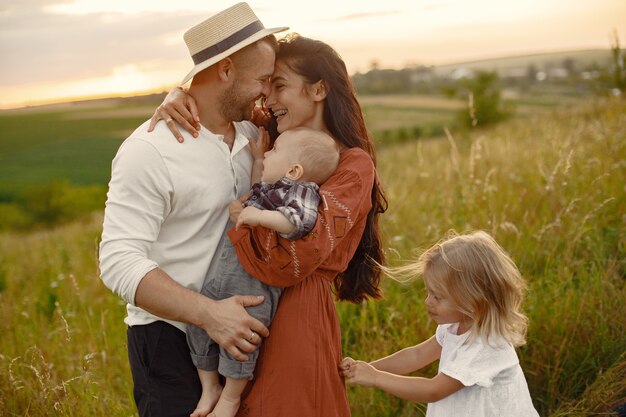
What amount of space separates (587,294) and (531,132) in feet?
23.4

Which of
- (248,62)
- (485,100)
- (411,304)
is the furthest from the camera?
(485,100)

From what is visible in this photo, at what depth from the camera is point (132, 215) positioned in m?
2.63

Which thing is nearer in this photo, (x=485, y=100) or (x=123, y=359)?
(x=123, y=359)

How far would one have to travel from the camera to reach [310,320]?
2676 mm

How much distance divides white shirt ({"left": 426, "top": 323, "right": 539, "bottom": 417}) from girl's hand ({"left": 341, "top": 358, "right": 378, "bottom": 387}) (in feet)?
0.95

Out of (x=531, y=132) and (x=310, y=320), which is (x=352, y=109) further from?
(x=531, y=132)

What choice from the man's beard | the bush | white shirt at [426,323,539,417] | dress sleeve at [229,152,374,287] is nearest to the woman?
dress sleeve at [229,152,374,287]

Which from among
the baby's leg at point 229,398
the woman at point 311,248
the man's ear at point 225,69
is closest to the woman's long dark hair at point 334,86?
the woman at point 311,248

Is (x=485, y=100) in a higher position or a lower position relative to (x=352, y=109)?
lower

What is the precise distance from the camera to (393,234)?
5.87 m

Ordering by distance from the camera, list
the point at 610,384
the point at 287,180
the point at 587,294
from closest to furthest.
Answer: the point at 287,180, the point at 610,384, the point at 587,294

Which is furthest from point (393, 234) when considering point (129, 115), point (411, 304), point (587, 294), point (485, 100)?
point (129, 115)

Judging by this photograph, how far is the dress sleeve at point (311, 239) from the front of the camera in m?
Answer: 2.50

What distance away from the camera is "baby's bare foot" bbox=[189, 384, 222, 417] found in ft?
8.95
